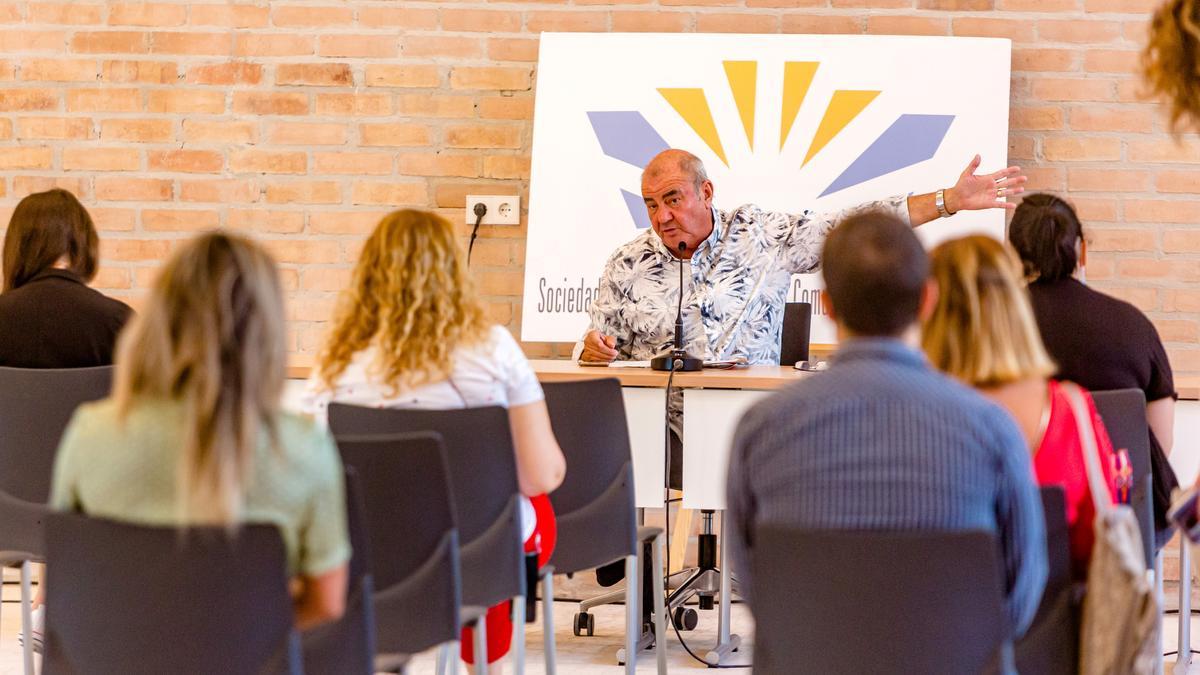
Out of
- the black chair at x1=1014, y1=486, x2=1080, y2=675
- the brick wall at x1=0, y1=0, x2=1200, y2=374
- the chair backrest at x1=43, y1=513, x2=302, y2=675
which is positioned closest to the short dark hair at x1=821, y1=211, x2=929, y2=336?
the black chair at x1=1014, y1=486, x2=1080, y2=675

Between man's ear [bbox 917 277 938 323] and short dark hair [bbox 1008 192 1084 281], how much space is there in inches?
45.0

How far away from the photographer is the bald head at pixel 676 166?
159 inches

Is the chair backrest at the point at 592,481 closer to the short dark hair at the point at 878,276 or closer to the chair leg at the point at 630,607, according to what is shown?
the chair leg at the point at 630,607

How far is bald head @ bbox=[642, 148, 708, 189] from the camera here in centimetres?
404

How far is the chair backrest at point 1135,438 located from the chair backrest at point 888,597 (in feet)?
4.33

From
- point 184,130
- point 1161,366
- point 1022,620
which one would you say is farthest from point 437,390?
point 184,130

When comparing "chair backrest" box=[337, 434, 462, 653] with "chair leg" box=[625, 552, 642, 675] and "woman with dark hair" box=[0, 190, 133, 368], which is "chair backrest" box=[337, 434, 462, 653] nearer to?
"chair leg" box=[625, 552, 642, 675]

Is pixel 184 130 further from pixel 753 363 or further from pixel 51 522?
pixel 51 522

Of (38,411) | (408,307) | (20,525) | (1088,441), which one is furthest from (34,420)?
(1088,441)

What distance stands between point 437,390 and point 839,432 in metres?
1.07

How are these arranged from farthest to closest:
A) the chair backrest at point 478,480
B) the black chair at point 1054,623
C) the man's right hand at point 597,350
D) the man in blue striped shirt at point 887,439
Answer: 1. the man's right hand at point 597,350
2. the chair backrest at point 478,480
3. the black chair at point 1054,623
4. the man in blue striped shirt at point 887,439

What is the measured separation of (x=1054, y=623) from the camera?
1.80 metres

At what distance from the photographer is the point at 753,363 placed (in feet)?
13.5

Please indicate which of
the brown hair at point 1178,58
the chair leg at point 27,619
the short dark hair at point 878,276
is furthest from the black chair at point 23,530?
the brown hair at point 1178,58
